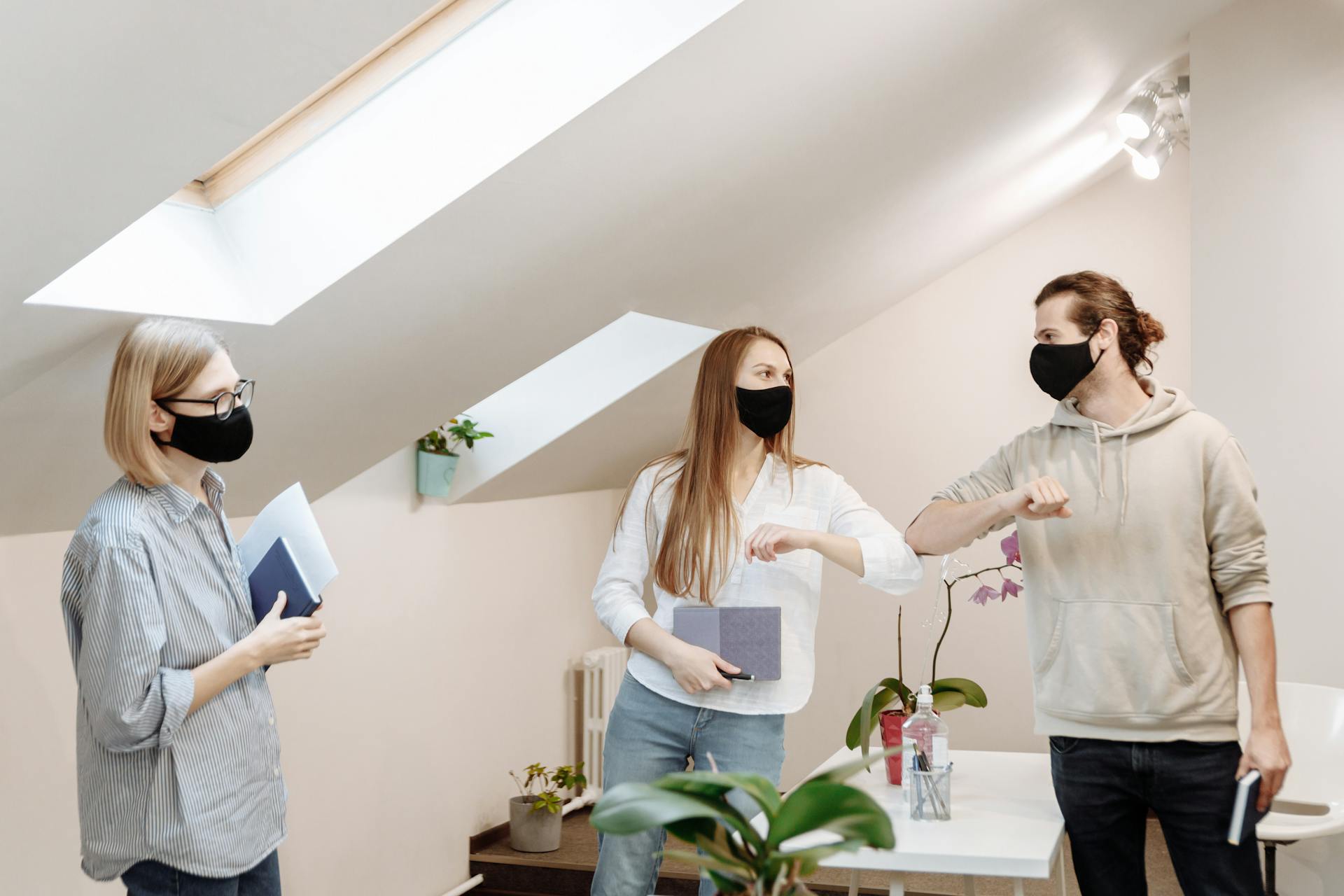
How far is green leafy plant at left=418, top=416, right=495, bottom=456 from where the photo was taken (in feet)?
11.4

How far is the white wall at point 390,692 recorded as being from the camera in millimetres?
2293

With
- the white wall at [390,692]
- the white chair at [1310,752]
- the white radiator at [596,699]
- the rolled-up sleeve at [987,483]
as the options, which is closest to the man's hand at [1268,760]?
the rolled-up sleeve at [987,483]

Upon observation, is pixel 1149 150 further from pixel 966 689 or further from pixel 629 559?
pixel 629 559

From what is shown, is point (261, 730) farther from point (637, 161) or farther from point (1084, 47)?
point (1084, 47)

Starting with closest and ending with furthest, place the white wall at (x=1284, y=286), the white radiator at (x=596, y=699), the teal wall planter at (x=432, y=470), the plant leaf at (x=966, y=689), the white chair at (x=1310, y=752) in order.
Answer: the plant leaf at (x=966, y=689), the white chair at (x=1310, y=752), the white wall at (x=1284, y=286), the teal wall planter at (x=432, y=470), the white radiator at (x=596, y=699)

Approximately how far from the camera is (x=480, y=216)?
202 cm

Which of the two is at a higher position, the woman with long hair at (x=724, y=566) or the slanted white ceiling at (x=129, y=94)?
the slanted white ceiling at (x=129, y=94)

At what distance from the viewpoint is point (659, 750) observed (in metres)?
1.89

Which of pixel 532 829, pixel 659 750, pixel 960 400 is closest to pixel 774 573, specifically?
pixel 659 750

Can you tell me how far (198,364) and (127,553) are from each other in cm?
29

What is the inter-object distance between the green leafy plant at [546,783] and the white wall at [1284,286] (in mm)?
2131

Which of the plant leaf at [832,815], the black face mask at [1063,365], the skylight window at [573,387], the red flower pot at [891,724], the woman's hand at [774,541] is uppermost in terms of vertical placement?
the skylight window at [573,387]

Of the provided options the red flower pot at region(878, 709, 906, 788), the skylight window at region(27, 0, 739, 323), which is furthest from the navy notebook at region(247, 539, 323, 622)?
the red flower pot at region(878, 709, 906, 788)

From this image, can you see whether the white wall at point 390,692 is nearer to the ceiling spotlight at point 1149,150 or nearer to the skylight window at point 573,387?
the skylight window at point 573,387
